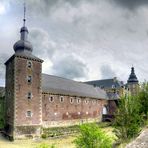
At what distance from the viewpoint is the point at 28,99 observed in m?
39.2

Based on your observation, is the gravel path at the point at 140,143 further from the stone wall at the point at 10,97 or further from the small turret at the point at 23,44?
the small turret at the point at 23,44

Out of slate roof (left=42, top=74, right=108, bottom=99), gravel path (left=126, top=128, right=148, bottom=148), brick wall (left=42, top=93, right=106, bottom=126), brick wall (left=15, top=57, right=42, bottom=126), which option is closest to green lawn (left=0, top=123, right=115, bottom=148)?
brick wall (left=15, top=57, right=42, bottom=126)

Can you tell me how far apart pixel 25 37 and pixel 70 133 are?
17925 mm

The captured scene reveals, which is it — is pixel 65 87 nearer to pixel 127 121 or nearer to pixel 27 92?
pixel 27 92

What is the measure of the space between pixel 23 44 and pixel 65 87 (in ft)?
49.3

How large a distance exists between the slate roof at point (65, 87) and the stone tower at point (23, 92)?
428cm

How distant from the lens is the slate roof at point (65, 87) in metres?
46.7

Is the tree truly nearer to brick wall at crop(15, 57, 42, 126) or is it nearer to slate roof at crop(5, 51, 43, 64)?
brick wall at crop(15, 57, 42, 126)

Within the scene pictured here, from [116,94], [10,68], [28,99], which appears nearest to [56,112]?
[28,99]

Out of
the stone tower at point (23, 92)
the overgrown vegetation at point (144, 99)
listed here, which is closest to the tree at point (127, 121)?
the overgrown vegetation at point (144, 99)

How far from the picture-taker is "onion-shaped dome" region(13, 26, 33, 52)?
40.8 meters

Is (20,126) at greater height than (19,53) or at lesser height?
lesser

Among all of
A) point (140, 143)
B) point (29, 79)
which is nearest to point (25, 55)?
point (29, 79)

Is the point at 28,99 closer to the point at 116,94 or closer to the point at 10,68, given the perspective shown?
the point at 10,68
